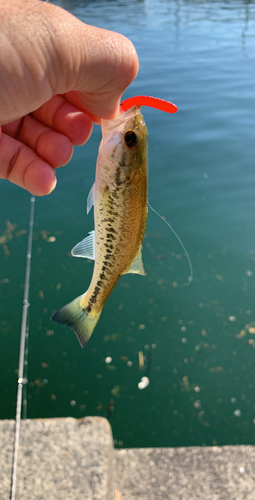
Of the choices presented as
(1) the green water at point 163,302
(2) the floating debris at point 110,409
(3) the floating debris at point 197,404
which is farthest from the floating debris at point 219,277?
(2) the floating debris at point 110,409

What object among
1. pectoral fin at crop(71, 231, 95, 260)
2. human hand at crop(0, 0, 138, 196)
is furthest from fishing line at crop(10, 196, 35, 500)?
human hand at crop(0, 0, 138, 196)

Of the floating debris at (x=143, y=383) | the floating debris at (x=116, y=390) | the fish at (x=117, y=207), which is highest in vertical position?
the fish at (x=117, y=207)

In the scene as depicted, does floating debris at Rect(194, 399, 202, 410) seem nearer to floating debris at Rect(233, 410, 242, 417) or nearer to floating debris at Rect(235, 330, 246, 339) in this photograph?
floating debris at Rect(233, 410, 242, 417)

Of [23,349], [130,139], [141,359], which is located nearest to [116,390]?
[141,359]

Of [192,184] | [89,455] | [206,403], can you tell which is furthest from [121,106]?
[192,184]

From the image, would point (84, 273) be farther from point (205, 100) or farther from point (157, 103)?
point (205, 100)

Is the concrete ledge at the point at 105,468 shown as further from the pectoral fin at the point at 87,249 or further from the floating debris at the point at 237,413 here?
the pectoral fin at the point at 87,249

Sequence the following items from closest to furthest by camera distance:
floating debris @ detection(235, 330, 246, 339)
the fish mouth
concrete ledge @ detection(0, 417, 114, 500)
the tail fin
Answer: the fish mouth < the tail fin < concrete ledge @ detection(0, 417, 114, 500) < floating debris @ detection(235, 330, 246, 339)
